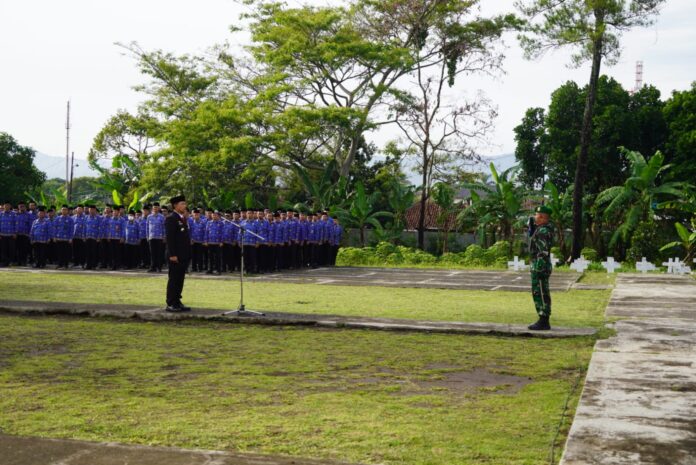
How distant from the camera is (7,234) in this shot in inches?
898

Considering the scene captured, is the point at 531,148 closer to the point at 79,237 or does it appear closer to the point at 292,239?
the point at 292,239

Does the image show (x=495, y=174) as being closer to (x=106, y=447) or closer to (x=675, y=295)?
(x=675, y=295)

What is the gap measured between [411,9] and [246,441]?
2978 cm

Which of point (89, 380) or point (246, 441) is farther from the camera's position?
point (89, 380)

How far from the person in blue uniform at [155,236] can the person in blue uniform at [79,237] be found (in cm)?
230

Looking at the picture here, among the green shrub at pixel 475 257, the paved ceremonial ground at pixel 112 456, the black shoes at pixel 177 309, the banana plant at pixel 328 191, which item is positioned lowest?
the paved ceremonial ground at pixel 112 456

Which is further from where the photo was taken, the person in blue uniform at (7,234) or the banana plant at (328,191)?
the banana plant at (328,191)

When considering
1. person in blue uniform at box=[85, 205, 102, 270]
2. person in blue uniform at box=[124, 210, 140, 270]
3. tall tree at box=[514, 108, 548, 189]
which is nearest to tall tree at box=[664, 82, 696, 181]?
tall tree at box=[514, 108, 548, 189]

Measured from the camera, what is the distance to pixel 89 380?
22.8 ft

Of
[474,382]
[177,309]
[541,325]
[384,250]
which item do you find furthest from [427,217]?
[474,382]

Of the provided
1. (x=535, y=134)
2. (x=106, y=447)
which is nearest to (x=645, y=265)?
(x=106, y=447)

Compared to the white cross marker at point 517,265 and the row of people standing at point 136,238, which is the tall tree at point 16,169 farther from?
the white cross marker at point 517,265

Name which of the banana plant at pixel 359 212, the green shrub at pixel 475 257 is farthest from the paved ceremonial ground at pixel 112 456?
the banana plant at pixel 359 212

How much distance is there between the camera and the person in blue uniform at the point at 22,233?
2298cm
